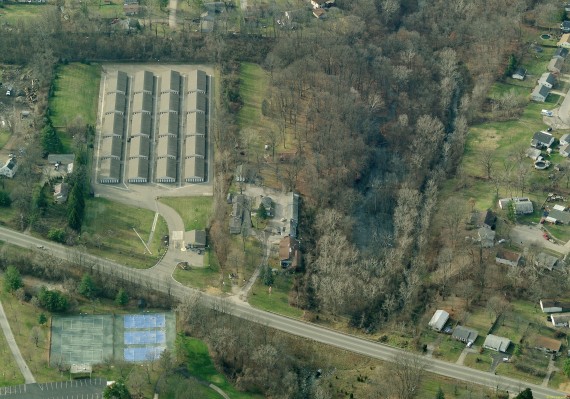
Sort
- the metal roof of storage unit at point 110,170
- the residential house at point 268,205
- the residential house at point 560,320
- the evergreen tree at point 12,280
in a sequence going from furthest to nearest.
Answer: the metal roof of storage unit at point 110,170 → the residential house at point 268,205 → the evergreen tree at point 12,280 → the residential house at point 560,320

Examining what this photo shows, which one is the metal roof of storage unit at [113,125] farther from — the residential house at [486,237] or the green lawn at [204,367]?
the residential house at [486,237]

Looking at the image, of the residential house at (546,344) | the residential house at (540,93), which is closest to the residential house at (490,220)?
the residential house at (546,344)

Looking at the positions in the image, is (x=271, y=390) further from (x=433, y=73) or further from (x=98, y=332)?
(x=433, y=73)

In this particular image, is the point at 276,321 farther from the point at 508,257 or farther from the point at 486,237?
the point at 508,257

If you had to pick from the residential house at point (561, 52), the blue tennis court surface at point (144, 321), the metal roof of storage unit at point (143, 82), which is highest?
the residential house at point (561, 52)

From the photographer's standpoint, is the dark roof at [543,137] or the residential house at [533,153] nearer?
the residential house at [533,153]

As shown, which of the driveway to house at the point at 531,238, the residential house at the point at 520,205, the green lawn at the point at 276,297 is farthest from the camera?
the residential house at the point at 520,205

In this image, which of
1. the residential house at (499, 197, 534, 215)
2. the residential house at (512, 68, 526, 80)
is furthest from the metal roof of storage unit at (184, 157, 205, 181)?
the residential house at (512, 68, 526, 80)
